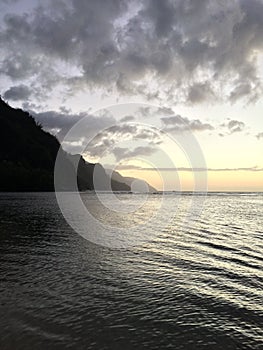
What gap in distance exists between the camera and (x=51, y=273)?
2300 cm

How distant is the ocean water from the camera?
13266 millimetres

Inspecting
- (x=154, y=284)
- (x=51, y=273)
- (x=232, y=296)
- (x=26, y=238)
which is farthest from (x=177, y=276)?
(x=26, y=238)

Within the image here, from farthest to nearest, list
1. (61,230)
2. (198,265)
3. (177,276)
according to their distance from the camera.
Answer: (61,230) < (198,265) < (177,276)

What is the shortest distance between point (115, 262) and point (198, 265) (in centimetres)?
678

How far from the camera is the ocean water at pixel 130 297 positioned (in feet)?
43.5

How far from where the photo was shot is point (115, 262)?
2700 centimetres

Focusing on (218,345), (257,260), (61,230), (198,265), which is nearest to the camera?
(218,345)

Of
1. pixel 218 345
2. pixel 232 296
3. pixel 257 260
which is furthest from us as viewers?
pixel 257 260

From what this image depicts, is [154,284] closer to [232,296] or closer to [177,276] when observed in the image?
[177,276]

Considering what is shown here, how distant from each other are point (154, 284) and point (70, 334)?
8.27 metres

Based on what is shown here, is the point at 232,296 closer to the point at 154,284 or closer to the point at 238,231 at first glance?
the point at 154,284

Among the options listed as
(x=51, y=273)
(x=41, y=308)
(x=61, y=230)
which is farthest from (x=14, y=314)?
(x=61, y=230)

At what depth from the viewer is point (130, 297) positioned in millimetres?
18234

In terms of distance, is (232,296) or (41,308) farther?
(232,296)
